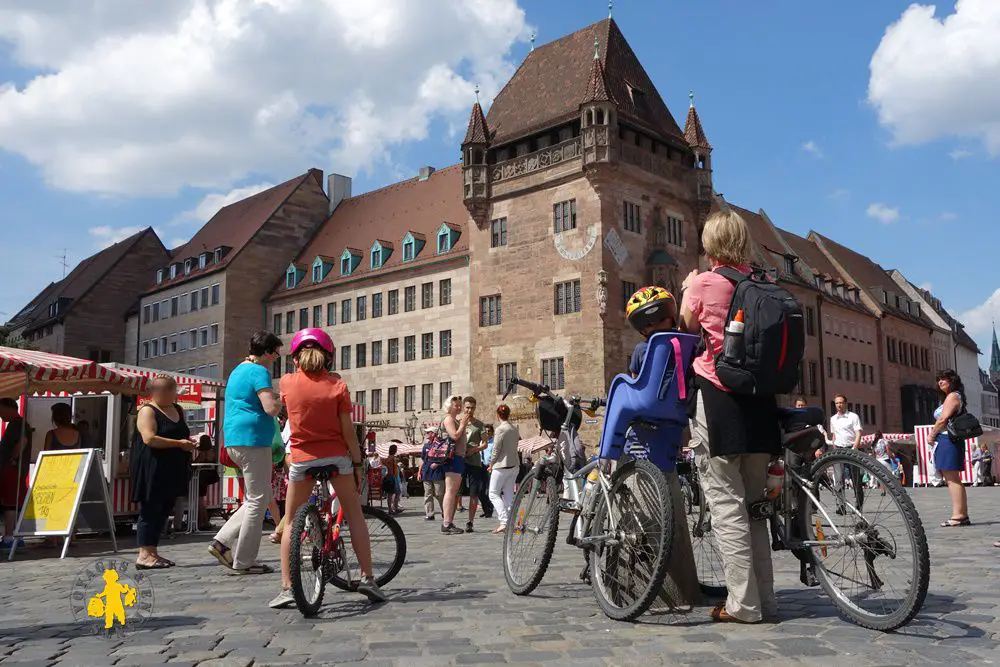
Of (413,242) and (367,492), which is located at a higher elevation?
(413,242)

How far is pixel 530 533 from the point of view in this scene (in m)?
5.98

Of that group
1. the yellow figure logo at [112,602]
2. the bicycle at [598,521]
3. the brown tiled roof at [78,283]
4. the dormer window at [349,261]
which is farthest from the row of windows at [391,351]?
the yellow figure logo at [112,602]

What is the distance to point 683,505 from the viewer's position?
531cm

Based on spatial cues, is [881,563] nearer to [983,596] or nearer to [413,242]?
[983,596]

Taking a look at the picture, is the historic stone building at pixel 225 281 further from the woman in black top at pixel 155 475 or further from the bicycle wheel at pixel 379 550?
the bicycle wheel at pixel 379 550

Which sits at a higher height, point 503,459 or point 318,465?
point 318,465

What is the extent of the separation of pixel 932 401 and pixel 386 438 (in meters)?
40.7

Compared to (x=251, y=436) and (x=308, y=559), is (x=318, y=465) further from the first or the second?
(x=251, y=436)

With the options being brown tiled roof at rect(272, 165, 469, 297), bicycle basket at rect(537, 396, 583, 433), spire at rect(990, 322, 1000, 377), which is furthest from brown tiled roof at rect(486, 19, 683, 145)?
spire at rect(990, 322, 1000, 377)

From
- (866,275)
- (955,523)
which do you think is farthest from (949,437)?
(866,275)

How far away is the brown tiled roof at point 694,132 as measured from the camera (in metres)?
44.0

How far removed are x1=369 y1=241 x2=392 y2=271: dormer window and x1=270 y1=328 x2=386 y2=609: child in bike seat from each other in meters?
44.0

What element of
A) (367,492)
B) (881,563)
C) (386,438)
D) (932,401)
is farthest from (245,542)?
(932,401)

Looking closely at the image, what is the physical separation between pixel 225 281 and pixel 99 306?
15102mm
